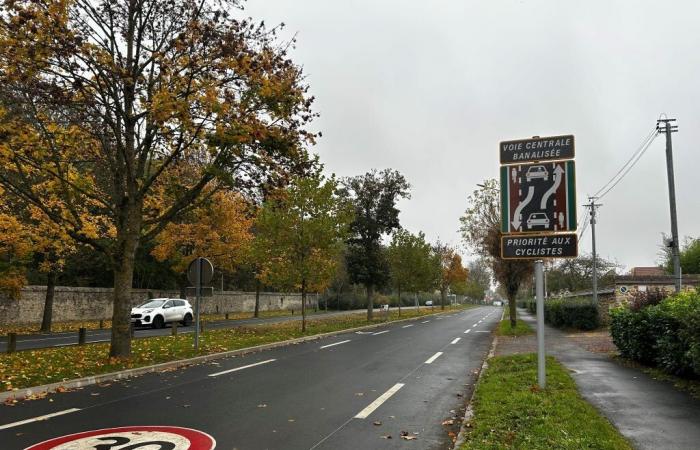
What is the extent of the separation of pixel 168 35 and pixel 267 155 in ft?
13.1

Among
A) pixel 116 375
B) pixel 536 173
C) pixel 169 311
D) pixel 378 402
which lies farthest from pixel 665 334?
pixel 169 311

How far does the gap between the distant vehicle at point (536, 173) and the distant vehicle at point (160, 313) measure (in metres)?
23.4

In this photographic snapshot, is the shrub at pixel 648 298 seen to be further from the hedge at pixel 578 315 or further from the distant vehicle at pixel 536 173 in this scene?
the hedge at pixel 578 315

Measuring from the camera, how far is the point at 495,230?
87.7 ft

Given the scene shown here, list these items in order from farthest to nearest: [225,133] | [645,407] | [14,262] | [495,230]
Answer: [495,230] → [14,262] → [225,133] → [645,407]

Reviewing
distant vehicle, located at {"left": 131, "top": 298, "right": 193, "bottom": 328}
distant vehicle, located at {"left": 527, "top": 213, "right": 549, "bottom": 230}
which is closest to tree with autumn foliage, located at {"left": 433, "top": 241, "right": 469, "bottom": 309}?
distant vehicle, located at {"left": 131, "top": 298, "right": 193, "bottom": 328}

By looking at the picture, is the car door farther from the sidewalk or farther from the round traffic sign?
the round traffic sign

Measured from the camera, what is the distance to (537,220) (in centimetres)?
821

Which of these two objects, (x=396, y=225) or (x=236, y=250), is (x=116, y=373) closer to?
(x=236, y=250)

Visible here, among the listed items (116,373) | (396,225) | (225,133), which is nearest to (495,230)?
(396,225)

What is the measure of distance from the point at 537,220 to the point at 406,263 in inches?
1312

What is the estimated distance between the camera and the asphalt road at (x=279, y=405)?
20.0ft

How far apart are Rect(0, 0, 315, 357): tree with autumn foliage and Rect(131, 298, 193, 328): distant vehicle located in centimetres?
1391

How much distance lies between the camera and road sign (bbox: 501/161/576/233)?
8117 mm
